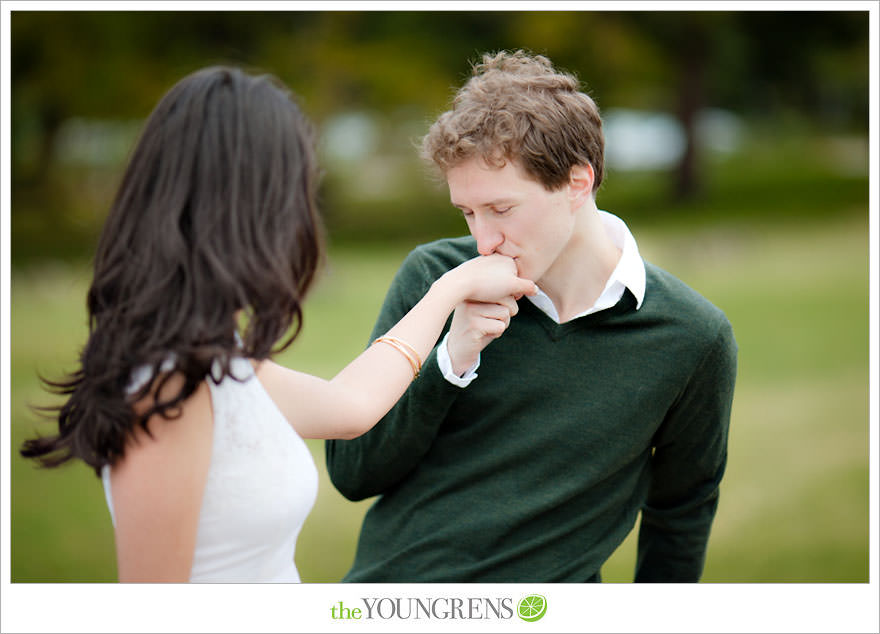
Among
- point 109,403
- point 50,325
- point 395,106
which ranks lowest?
point 50,325

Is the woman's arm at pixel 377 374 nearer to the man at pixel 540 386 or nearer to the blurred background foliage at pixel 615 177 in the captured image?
the man at pixel 540 386

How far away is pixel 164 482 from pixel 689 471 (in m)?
1.37

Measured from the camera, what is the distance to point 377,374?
1643 mm

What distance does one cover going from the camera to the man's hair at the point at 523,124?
1.87 meters

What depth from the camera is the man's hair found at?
1.87 metres

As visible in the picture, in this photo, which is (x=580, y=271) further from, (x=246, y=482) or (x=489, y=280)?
(x=246, y=482)

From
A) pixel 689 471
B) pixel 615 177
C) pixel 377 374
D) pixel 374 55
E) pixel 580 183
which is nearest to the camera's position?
pixel 377 374

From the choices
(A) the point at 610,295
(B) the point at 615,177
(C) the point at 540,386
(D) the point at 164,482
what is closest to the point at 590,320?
(A) the point at 610,295

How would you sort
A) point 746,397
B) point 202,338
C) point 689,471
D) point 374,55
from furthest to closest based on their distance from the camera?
point 374,55, point 746,397, point 689,471, point 202,338

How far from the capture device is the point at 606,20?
449 inches

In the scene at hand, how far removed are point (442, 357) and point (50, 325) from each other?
836cm

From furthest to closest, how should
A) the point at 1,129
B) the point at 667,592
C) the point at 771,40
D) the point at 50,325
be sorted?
the point at 771,40
the point at 50,325
the point at 1,129
the point at 667,592

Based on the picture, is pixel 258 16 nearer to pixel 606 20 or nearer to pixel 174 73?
pixel 174 73

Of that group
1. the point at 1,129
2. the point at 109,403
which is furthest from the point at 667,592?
the point at 1,129
